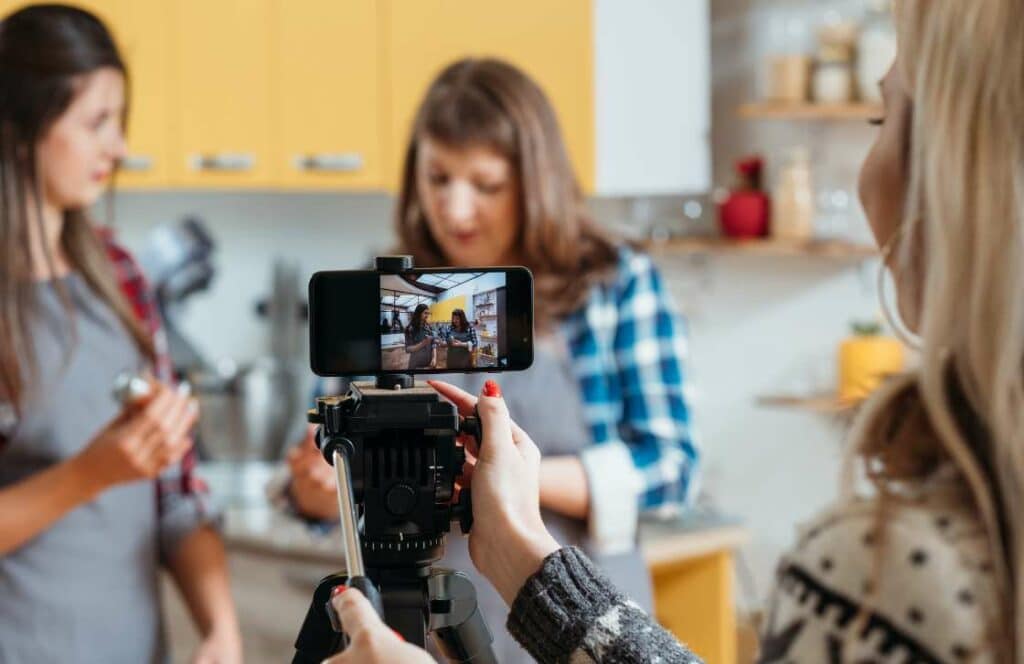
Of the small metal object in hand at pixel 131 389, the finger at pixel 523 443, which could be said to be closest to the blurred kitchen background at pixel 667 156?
the small metal object in hand at pixel 131 389

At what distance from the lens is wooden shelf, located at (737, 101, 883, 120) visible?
210cm

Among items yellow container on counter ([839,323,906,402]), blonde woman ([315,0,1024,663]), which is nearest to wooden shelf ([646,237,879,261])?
yellow container on counter ([839,323,906,402])

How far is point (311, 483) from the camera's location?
3.40 feet

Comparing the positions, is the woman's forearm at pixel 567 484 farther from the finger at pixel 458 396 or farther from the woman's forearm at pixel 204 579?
the finger at pixel 458 396

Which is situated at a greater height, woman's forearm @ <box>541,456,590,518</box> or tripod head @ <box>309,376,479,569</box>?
tripod head @ <box>309,376,479,569</box>

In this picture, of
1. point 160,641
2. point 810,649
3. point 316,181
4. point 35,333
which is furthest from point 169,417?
point 316,181

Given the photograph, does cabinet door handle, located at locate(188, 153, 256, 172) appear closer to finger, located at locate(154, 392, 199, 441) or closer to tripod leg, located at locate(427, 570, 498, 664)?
finger, located at locate(154, 392, 199, 441)

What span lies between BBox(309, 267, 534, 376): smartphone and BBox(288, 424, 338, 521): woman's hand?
0.45 meters

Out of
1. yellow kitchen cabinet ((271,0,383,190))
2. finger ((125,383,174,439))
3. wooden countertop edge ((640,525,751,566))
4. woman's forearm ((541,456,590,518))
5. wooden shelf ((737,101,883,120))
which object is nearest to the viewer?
woman's forearm ((541,456,590,518))

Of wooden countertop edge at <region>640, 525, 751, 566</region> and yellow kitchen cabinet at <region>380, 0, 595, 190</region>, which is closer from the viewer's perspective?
wooden countertop edge at <region>640, 525, 751, 566</region>

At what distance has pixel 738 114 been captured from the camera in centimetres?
235

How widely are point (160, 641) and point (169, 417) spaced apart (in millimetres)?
277

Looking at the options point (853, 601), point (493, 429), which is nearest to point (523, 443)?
point (493, 429)

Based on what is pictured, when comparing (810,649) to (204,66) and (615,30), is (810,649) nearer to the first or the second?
(615,30)
